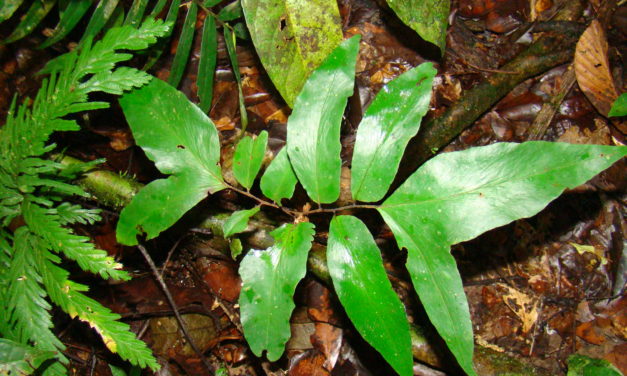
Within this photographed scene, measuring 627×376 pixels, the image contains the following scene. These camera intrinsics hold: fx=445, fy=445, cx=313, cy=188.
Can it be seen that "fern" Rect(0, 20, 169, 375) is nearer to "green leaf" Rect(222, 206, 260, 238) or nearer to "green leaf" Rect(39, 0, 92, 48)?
"green leaf" Rect(39, 0, 92, 48)

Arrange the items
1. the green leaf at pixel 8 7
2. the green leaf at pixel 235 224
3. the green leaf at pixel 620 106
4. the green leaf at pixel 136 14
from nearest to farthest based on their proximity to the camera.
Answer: the green leaf at pixel 235 224
the green leaf at pixel 8 7
the green leaf at pixel 136 14
the green leaf at pixel 620 106

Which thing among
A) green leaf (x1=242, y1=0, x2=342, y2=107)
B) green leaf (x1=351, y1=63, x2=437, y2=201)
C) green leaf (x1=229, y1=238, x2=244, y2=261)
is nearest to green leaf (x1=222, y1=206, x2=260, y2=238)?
green leaf (x1=229, y1=238, x2=244, y2=261)

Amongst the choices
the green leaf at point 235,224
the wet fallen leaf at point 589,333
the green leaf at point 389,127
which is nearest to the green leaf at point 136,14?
the green leaf at point 235,224

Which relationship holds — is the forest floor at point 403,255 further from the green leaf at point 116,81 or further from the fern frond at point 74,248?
the green leaf at point 116,81

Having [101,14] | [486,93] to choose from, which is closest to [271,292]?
[101,14]

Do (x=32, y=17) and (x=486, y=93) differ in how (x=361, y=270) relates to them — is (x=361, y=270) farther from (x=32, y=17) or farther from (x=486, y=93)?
(x=32, y=17)

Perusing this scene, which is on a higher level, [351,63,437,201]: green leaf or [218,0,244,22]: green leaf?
[218,0,244,22]: green leaf
